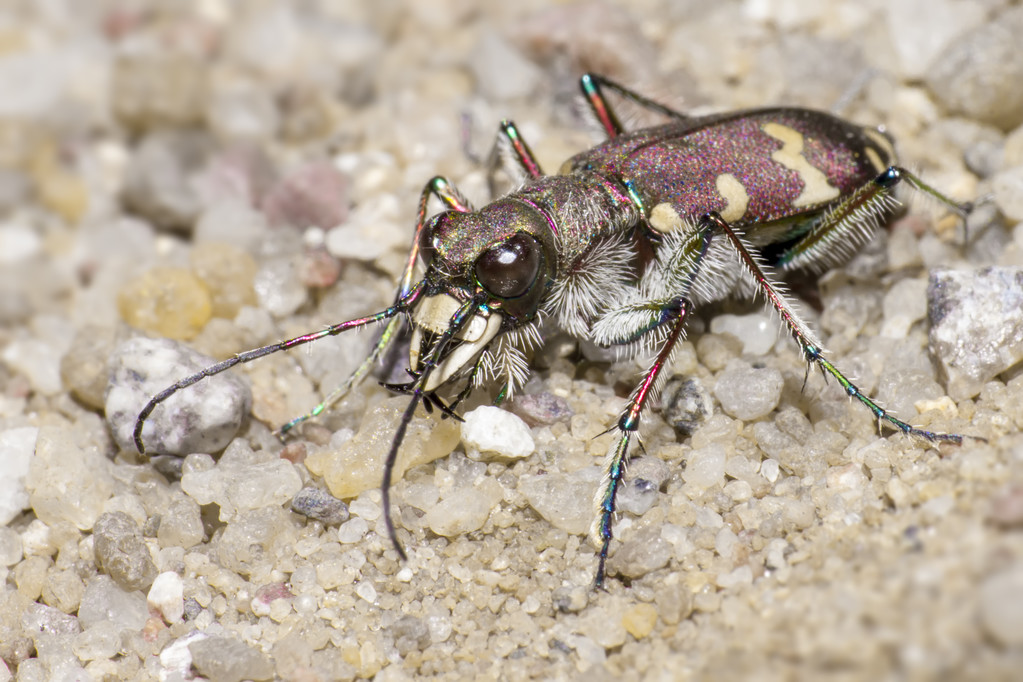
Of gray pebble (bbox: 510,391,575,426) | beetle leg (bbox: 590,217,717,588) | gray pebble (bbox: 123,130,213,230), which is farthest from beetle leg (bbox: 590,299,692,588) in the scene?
gray pebble (bbox: 123,130,213,230)

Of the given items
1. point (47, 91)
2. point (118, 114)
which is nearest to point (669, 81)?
point (118, 114)

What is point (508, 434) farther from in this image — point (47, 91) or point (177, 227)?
point (47, 91)

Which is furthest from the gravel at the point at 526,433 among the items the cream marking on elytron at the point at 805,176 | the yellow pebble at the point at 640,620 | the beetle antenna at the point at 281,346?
the cream marking on elytron at the point at 805,176

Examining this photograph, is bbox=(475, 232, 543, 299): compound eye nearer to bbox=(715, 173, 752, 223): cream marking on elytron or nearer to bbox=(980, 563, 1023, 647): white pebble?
bbox=(715, 173, 752, 223): cream marking on elytron

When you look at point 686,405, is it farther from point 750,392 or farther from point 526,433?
point 526,433

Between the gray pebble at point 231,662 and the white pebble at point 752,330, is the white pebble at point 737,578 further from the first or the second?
the gray pebble at point 231,662

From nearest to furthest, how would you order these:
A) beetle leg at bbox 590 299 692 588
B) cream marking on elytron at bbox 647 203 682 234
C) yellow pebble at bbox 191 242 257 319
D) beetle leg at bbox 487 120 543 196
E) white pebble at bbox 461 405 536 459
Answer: beetle leg at bbox 590 299 692 588 < white pebble at bbox 461 405 536 459 < cream marking on elytron at bbox 647 203 682 234 < beetle leg at bbox 487 120 543 196 < yellow pebble at bbox 191 242 257 319
